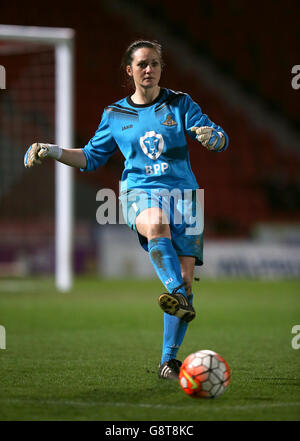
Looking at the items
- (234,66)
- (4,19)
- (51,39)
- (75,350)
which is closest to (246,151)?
(234,66)

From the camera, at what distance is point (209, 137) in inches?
176

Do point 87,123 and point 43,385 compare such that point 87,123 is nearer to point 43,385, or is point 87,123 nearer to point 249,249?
point 249,249

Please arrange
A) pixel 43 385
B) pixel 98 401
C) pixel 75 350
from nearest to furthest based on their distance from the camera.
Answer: pixel 98 401
pixel 43 385
pixel 75 350

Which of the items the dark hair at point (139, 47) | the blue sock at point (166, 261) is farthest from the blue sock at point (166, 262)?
the dark hair at point (139, 47)

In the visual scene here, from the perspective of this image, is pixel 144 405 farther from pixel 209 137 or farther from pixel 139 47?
pixel 139 47

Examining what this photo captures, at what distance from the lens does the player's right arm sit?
15.6 ft

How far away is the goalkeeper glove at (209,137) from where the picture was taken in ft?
14.6

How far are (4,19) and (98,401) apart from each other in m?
17.3

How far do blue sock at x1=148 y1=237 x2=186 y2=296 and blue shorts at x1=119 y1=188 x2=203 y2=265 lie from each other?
220 millimetres

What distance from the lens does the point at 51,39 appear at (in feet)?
38.0
